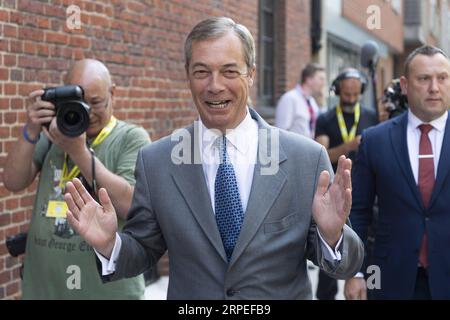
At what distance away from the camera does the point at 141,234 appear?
2.66 m

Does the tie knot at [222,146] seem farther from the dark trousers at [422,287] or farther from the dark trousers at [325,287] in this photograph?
the dark trousers at [325,287]

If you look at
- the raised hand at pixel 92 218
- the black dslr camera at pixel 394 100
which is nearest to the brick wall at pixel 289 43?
the black dslr camera at pixel 394 100

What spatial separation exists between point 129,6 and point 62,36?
3.62 ft

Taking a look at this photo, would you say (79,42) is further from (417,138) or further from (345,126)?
(417,138)

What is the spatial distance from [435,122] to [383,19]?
16058 millimetres

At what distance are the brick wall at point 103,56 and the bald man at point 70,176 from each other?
1018mm

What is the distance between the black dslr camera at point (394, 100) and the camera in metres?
4.97

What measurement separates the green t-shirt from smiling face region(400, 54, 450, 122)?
1.42 meters

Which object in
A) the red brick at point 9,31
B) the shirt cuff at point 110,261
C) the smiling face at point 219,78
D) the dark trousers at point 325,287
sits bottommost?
the dark trousers at point 325,287

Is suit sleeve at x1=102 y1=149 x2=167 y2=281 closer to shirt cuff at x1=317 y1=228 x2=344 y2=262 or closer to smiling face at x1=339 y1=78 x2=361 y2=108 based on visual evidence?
shirt cuff at x1=317 y1=228 x2=344 y2=262

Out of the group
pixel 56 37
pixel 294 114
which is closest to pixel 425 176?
pixel 56 37

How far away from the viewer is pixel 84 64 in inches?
139

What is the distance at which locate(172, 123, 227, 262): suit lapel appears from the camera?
8.24 ft
